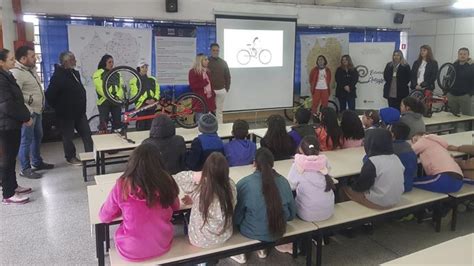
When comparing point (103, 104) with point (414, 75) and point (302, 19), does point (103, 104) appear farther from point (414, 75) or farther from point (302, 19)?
point (414, 75)

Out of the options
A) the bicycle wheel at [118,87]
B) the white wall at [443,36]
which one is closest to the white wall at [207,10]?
the white wall at [443,36]

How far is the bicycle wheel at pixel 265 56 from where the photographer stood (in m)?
7.49

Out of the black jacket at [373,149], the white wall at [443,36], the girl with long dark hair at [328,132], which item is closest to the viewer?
the black jacket at [373,149]

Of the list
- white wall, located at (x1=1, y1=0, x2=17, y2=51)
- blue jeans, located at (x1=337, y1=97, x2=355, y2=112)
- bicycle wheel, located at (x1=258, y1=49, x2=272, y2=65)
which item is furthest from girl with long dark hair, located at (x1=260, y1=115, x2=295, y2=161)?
blue jeans, located at (x1=337, y1=97, x2=355, y2=112)

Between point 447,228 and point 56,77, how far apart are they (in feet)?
14.9

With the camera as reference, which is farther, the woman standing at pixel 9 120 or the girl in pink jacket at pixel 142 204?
the woman standing at pixel 9 120

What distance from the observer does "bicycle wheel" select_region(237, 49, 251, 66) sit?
7.27m

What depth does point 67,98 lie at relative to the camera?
4.66m

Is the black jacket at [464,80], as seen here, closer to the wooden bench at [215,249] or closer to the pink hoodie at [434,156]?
the pink hoodie at [434,156]

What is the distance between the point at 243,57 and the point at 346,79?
2.29m

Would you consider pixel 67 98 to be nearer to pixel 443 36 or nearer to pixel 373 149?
pixel 373 149

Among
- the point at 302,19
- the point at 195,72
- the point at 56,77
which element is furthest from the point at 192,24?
the point at 56,77

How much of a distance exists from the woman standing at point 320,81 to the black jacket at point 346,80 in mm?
422

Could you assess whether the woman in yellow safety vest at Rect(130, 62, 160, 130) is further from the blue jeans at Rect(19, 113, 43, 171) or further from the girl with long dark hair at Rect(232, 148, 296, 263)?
the girl with long dark hair at Rect(232, 148, 296, 263)
